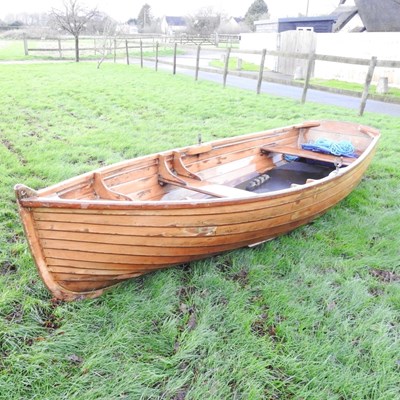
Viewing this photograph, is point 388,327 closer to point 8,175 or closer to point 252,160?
point 252,160

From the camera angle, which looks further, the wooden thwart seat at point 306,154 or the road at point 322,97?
the road at point 322,97

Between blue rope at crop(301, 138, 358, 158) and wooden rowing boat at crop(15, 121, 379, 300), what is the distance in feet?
1.45

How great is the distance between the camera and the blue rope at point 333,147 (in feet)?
15.9

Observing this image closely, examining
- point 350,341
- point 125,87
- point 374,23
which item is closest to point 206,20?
point 374,23

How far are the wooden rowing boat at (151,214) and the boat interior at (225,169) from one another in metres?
0.01

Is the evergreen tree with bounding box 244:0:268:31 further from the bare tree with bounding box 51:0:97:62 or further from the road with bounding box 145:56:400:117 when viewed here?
the road with bounding box 145:56:400:117

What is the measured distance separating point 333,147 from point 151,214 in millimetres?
3141

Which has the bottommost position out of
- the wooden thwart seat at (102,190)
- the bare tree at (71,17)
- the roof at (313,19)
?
the wooden thwart seat at (102,190)

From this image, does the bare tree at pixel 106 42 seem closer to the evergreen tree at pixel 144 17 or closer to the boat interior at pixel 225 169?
the boat interior at pixel 225 169

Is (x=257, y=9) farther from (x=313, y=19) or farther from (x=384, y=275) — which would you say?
(x=384, y=275)

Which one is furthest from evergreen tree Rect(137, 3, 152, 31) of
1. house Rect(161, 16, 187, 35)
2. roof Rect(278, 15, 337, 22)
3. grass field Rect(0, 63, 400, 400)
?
grass field Rect(0, 63, 400, 400)

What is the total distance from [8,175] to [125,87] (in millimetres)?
7534


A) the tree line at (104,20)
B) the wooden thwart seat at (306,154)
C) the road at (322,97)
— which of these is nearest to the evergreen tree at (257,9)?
the tree line at (104,20)

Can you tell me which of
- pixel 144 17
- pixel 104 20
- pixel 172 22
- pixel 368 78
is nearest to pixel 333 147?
pixel 368 78
